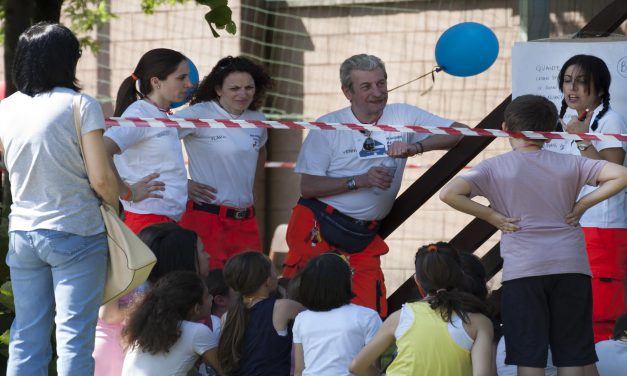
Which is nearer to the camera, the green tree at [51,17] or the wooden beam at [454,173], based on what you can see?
the green tree at [51,17]

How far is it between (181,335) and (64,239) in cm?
89

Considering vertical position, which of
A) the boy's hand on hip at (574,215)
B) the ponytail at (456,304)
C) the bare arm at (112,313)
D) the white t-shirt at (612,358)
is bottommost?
the white t-shirt at (612,358)

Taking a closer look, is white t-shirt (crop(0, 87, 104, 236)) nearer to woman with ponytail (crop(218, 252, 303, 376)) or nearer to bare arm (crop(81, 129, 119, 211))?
bare arm (crop(81, 129, 119, 211))

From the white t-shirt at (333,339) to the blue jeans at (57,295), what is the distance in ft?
3.15

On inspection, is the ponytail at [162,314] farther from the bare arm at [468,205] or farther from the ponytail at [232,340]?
the bare arm at [468,205]

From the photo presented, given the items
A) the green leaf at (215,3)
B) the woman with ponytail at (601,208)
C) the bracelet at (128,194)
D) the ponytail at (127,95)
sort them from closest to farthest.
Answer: the bracelet at (128,194) → the woman with ponytail at (601,208) → the green leaf at (215,3) → the ponytail at (127,95)

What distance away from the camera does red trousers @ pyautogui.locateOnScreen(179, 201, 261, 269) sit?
20.3 feet

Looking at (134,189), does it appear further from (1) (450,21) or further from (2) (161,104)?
(1) (450,21)

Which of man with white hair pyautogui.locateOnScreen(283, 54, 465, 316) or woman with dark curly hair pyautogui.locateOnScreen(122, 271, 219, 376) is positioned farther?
man with white hair pyautogui.locateOnScreen(283, 54, 465, 316)

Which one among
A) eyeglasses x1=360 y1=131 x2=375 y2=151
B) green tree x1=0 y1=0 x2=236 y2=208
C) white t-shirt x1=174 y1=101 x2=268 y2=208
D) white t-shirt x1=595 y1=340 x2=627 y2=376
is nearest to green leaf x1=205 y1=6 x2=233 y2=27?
green tree x1=0 y1=0 x2=236 y2=208

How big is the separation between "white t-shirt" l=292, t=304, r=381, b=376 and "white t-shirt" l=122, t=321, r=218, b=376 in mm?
432

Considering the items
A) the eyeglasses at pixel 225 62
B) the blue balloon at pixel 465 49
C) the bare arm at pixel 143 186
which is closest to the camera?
the bare arm at pixel 143 186

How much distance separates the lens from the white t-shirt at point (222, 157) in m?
6.20

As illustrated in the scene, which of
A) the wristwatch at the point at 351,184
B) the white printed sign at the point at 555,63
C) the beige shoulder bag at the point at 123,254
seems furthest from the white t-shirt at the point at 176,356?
the white printed sign at the point at 555,63
